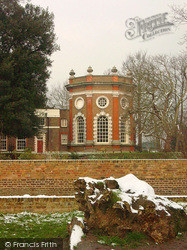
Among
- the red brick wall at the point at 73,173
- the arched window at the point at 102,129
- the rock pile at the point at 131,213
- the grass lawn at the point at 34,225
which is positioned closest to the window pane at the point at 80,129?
the arched window at the point at 102,129

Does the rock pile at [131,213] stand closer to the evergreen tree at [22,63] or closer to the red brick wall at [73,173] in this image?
the red brick wall at [73,173]

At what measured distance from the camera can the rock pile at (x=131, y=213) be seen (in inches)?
231

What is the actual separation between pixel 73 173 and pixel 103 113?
17.2 m

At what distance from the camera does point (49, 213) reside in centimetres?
890

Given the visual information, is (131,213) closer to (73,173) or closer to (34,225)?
(34,225)

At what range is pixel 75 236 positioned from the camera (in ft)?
18.7

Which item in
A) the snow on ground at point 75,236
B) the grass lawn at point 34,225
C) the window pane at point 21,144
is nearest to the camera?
the snow on ground at point 75,236

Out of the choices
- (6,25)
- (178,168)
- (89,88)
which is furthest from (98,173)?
(89,88)

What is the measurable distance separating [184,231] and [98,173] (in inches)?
299

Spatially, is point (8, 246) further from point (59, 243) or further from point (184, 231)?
point (184, 231)

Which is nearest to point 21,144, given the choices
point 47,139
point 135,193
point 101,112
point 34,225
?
point 47,139

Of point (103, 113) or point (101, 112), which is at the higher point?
point (101, 112)

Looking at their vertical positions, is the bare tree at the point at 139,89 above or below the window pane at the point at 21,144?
above

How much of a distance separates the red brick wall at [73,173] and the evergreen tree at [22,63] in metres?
7.00
